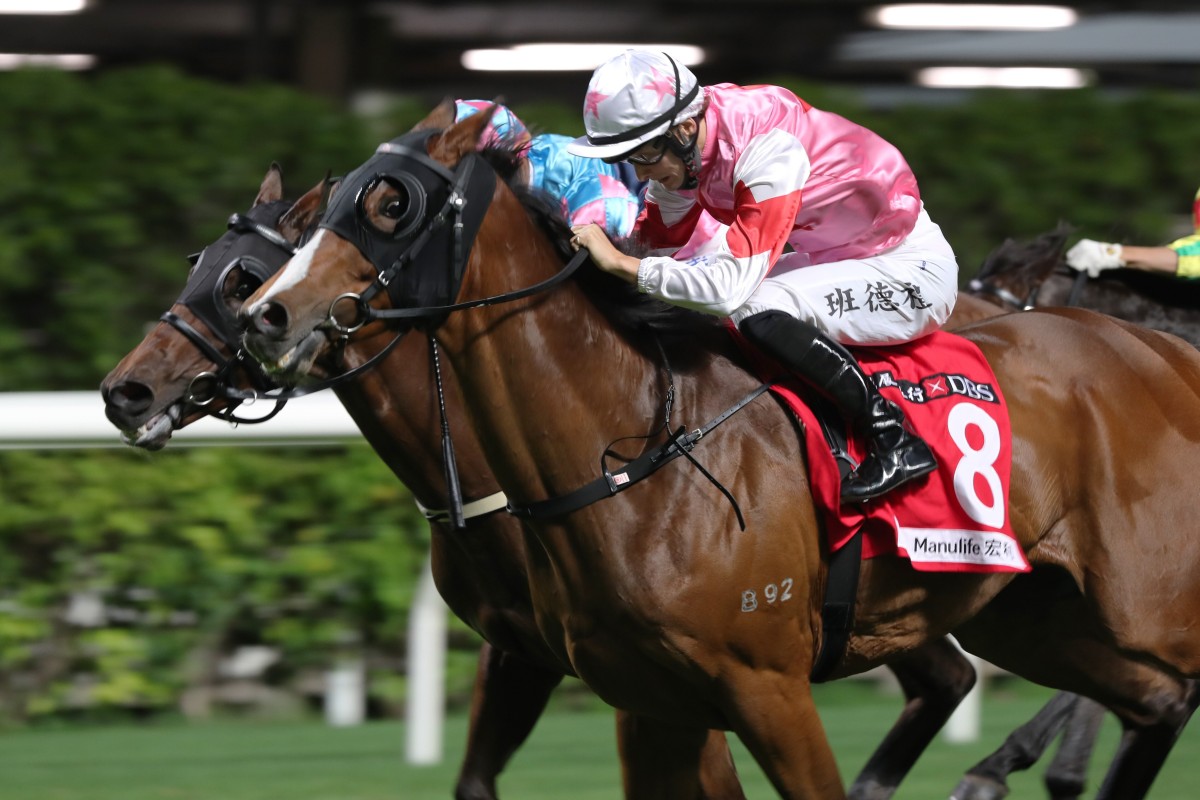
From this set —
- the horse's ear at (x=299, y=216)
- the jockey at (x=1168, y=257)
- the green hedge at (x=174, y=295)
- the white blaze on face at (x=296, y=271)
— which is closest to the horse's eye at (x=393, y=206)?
the white blaze on face at (x=296, y=271)

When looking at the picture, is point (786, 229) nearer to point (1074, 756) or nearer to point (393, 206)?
point (393, 206)

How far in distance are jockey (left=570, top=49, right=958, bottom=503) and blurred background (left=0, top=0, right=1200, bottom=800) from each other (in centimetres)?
143

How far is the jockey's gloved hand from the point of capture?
5070 mm

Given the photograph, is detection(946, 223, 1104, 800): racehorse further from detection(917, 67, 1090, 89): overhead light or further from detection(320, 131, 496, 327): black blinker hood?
detection(917, 67, 1090, 89): overhead light

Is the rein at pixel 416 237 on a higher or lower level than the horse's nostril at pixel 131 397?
higher

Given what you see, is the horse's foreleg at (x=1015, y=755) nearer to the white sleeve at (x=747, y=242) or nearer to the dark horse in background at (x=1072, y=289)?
the dark horse in background at (x=1072, y=289)

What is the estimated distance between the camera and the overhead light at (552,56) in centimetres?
884

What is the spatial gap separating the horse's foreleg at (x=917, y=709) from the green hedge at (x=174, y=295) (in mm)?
1775

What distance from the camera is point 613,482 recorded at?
2959 mm

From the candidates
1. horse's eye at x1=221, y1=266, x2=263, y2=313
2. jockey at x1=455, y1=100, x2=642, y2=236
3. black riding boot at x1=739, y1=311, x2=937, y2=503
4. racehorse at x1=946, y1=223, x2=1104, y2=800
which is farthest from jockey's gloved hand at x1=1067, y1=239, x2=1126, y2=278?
horse's eye at x1=221, y1=266, x2=263, y2=313

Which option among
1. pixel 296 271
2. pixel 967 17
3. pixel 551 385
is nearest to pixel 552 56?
pixel 967 17

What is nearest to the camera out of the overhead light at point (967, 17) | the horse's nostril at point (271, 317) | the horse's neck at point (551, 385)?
the horse's nostril at point (271, 317)

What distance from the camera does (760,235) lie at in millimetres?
2992

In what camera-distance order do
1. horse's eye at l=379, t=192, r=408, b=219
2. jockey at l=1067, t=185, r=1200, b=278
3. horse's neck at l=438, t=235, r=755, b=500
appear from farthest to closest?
jockey at l=1067, t=185, r=1200, b=278 < horse's neck at l=438, t=235, r=755, b=500 < horse's eye at l=379, t=192, r=408, b=219
